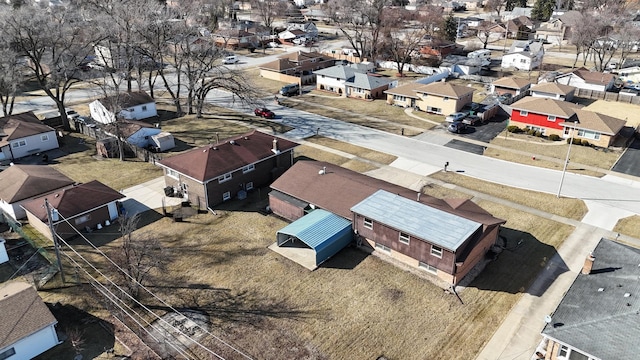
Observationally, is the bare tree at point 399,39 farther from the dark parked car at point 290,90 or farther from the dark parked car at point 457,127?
the dark parked car at point 457,127

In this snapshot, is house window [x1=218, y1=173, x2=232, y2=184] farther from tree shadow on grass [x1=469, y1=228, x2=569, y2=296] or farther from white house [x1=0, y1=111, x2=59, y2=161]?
white house [x1=0, y1=111, x2=59, y2=161]

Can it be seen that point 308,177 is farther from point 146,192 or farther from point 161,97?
point 161,97

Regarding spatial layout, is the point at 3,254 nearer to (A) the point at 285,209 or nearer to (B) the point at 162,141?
(A) the point at 285,209

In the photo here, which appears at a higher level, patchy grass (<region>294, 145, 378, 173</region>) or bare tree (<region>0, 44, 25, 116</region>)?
bare tree (<region>0, 44, 25, 116</region>)

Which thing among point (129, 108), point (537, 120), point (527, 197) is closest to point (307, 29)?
point (129, 108)

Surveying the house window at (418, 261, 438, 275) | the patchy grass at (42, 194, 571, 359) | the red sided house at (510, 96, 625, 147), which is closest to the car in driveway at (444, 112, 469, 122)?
the red sided house at (510, 96, 625, 147)

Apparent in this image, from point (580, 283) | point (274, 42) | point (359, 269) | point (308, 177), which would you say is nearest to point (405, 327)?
point (359, 269)
